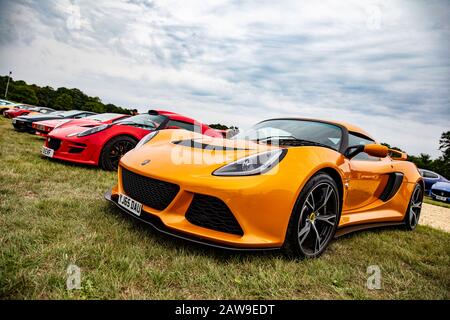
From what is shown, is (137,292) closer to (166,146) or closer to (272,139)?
(166,146)

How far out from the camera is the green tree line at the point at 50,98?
2157 inches

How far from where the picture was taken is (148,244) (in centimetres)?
205

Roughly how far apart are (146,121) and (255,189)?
3.97 metres

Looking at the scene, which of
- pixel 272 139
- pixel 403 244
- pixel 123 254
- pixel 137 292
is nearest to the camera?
pixel 137 292

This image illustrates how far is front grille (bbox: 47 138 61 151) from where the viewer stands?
462 cm

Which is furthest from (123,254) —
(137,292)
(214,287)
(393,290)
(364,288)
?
(393,290)

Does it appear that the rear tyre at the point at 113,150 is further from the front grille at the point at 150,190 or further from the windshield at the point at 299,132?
the front grille at the point at 150,190

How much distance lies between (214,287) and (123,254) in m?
0.63

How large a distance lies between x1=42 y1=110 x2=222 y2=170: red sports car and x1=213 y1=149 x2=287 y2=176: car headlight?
3.30 metres

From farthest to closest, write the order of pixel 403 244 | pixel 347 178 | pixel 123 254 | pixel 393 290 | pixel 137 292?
pixel 403 244, pixel 347 178, pixel 393 290, pixel 123 254, pixel 137 292

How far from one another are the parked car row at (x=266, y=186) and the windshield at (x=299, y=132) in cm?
1

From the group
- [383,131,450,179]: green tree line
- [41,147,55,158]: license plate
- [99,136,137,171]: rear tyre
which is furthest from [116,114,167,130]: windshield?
[383,131,450,179]: green tree line

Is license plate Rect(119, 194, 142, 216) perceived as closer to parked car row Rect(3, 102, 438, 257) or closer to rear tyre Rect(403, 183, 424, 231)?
parked car row Rect(3, 102, 438, 257)

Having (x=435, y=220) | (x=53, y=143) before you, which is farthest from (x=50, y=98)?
(x=435, y=220)
